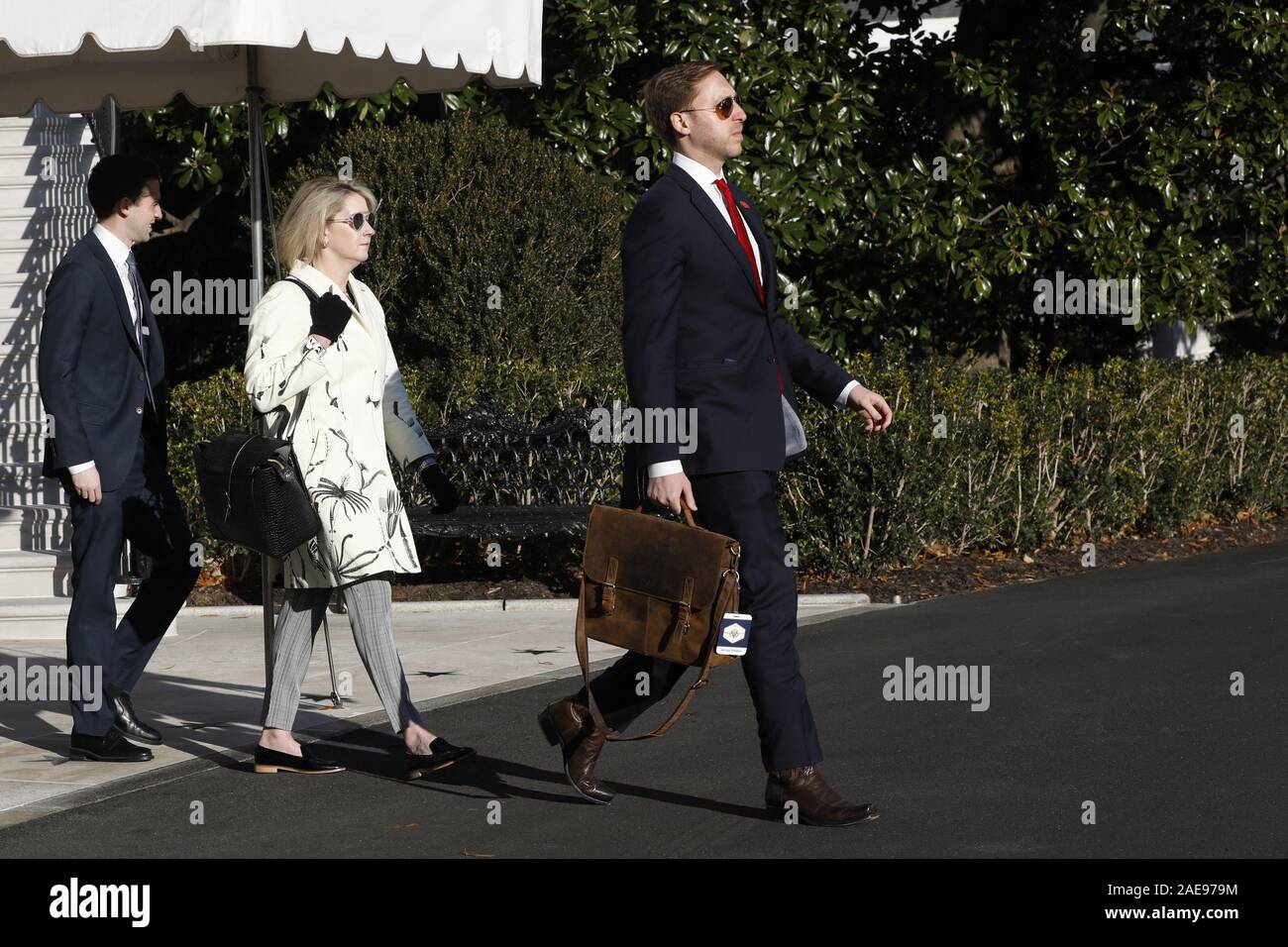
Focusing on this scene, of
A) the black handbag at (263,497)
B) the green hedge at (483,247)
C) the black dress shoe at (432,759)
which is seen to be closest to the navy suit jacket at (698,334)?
the black handbag at (263,497)

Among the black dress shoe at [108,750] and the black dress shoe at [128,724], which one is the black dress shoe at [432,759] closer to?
the black dress shoe at [108,750]

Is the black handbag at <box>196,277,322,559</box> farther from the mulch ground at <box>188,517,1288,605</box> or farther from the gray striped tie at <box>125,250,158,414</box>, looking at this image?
the mulch ground at <box>188,517,1288,605</box>

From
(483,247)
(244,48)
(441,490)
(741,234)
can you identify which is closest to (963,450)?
(483,247)

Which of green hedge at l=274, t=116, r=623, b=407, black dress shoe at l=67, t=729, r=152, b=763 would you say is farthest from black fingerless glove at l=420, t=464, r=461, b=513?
green hedge at l=274, t=116, r=623, b=407

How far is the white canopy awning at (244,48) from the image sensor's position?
6219 mm

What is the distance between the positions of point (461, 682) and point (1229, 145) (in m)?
9.79

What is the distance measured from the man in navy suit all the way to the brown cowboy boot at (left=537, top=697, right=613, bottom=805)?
23.5 inches

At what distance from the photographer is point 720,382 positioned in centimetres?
543

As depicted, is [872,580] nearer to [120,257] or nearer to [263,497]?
[120,257]

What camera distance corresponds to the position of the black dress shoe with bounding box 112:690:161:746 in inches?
267

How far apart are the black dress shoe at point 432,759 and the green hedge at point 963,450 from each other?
5369 millimetres

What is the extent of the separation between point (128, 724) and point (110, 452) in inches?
42.4
